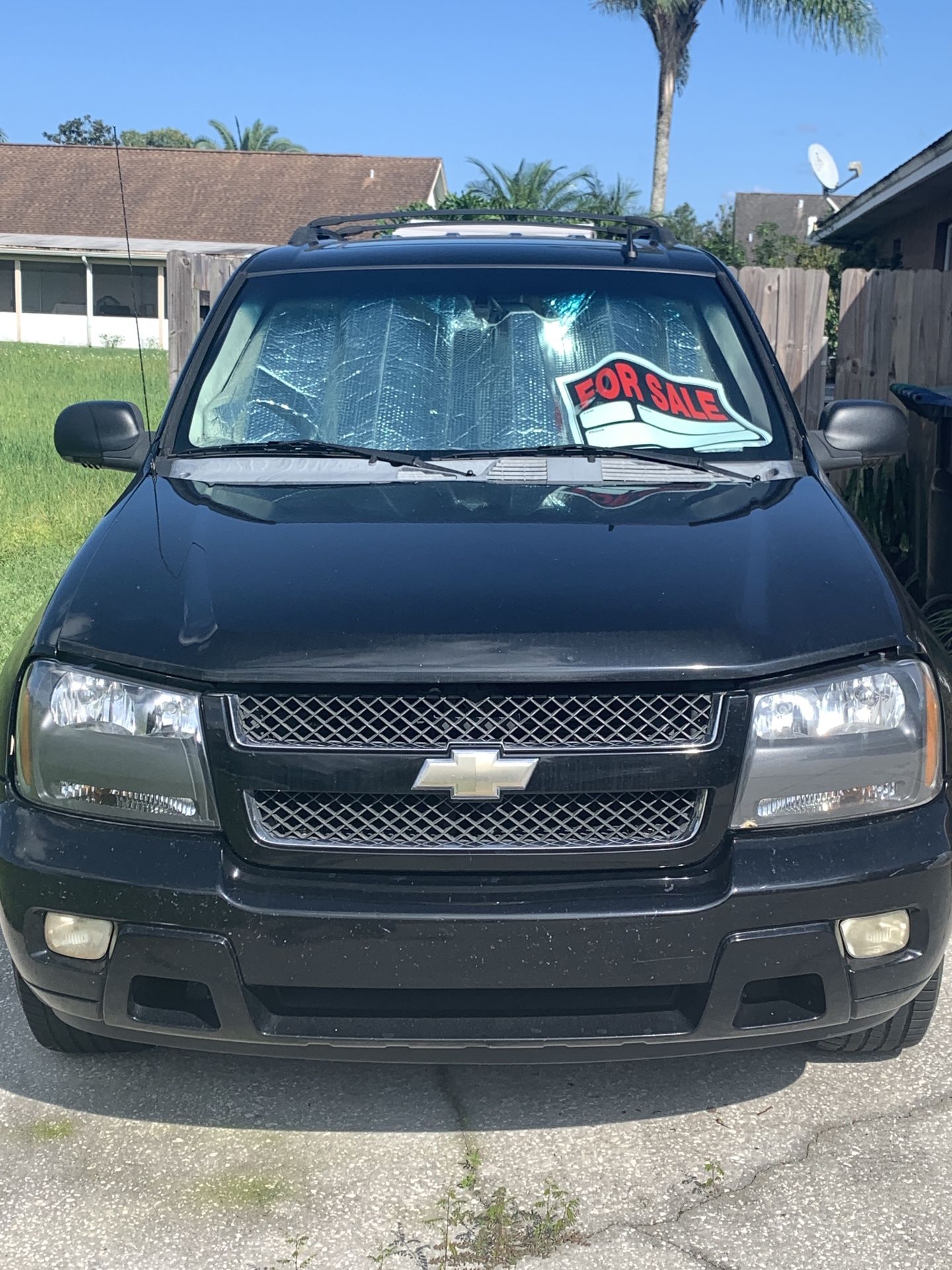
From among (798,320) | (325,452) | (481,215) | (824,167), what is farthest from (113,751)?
(824,167)

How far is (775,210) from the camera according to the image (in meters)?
48.6

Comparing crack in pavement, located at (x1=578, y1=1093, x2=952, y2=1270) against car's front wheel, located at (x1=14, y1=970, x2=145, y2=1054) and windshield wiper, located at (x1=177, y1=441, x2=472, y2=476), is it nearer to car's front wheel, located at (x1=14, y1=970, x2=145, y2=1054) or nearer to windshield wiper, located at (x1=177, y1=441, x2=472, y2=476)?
car's front wheel, located at (x1=14, y1=970, x2=145, y2=1054)

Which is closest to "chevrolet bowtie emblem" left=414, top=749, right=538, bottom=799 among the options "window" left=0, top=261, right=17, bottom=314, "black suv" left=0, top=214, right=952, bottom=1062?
"black suv" left=0, top=214, right=952, bottom=1062

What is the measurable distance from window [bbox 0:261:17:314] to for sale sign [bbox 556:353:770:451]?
4363 centimetres

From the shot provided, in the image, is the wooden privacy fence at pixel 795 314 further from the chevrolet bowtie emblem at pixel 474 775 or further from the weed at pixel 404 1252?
the weed at pixel 404 1252

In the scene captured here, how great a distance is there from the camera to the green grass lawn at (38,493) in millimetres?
7934

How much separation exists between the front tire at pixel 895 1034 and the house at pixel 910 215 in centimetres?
1036

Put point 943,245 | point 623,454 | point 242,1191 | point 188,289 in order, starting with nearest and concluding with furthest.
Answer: point 242,1191
point 623,454
point 188,289
point 943,245

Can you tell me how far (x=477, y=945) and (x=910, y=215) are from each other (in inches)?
660

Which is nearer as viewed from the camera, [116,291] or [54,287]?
[116,291]

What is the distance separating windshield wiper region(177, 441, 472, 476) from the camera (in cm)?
345

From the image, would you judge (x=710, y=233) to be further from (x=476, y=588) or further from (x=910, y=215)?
(x=476, y=588)

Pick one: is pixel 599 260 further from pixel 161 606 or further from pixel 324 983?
pixel 324 983

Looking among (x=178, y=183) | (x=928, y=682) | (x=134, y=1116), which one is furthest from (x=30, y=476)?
(x=178, y=183)
